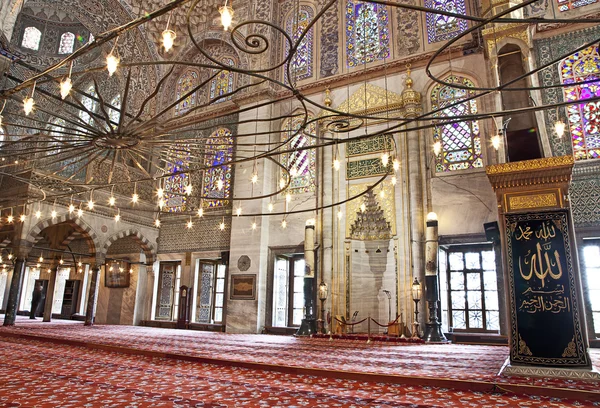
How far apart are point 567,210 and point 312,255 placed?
4656mm

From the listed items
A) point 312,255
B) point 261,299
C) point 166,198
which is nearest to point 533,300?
point 312,255

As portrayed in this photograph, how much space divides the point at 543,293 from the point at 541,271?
0.57 ft

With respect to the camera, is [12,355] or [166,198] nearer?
[12,355]

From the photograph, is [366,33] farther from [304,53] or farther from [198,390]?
[198,390]

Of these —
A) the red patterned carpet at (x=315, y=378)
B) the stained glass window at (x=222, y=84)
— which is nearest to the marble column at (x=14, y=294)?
the red patterned carpet at (x=315, y=378)

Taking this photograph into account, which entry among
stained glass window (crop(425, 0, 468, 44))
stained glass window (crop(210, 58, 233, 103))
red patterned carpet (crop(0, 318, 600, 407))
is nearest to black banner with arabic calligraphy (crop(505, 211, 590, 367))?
red patterned carpet (crop(0, 318, 600, 407))

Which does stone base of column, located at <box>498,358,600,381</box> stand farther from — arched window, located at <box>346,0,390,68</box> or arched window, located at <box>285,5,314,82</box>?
arched window, located at <box>285,5,314,82</box>

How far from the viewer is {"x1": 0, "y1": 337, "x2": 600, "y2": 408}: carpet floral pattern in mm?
2248

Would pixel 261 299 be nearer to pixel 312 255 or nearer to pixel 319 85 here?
pixel 312 255

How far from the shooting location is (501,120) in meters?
5.92

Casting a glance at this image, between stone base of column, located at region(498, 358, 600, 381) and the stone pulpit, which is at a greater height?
the stone pulpit

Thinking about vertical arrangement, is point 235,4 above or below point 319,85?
above

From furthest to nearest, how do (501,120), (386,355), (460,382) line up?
(501,120) → (386,355) → (460,382)

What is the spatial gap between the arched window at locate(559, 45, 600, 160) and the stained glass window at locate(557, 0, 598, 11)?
895mm
